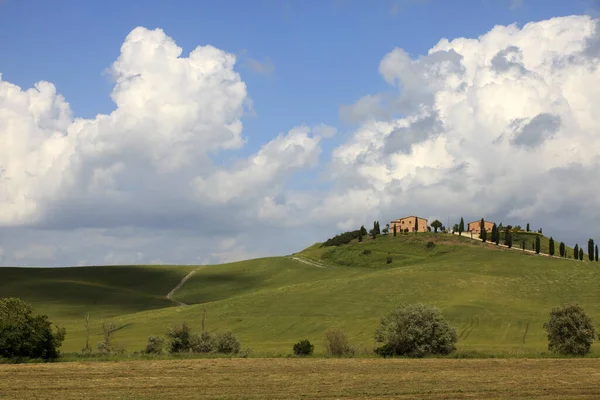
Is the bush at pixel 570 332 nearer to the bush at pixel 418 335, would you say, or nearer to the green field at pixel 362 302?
the bush at pixel 418 335

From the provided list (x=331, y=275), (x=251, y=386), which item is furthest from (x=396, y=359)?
(x=331, y=275)

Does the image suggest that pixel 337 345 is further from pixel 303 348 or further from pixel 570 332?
pixel 570 332

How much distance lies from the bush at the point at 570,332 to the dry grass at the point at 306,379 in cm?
894

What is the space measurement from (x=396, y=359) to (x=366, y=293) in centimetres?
8312

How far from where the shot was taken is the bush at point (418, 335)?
67250 mm

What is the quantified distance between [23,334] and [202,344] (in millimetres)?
20986

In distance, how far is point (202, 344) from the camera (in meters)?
76.8

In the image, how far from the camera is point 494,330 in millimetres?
104500

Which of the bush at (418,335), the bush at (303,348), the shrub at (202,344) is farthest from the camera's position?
the shrub at (202,344)

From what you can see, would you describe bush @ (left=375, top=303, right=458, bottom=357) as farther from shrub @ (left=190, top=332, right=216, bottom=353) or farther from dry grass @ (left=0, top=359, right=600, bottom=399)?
shrub @ (left=190, top=332, right=216, bottom=353)

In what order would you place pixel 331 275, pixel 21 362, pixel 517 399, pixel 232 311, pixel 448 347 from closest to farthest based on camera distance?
pixel 517 399 < pixel 21 362 < pixel 448 347 < pixel 232 311 < pixel 331 275

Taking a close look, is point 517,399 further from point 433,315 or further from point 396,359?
point 433,315

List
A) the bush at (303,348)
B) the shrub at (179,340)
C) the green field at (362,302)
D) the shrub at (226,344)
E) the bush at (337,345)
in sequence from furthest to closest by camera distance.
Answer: the green field at (362,302)
the shrub at (179,340)
the shrub at (226,344)
the bush at (303,348)
the bush at (337,345)

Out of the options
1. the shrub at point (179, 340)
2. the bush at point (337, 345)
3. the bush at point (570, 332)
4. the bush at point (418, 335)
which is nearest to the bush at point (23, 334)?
the shrub at point (179, 340)
